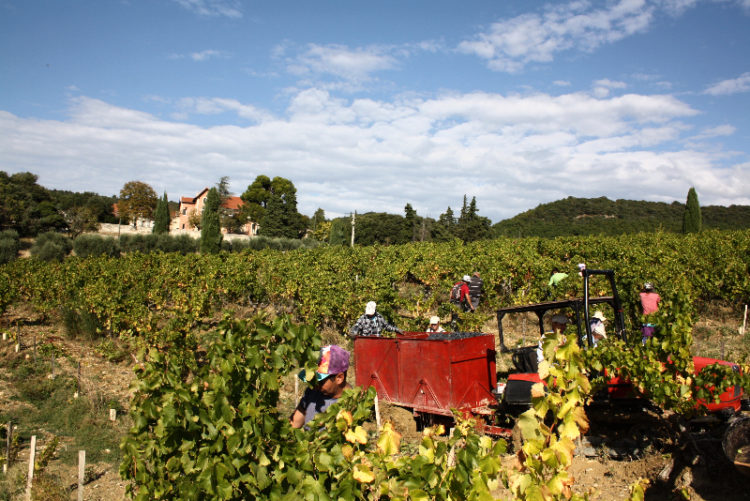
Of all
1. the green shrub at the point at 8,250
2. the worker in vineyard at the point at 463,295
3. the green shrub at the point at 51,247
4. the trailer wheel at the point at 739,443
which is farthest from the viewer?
the green shrub at the point at 51,247

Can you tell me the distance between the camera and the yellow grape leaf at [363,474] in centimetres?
199

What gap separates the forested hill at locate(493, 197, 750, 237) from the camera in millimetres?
66350

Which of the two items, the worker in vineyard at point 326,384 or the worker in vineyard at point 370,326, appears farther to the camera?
the worker in vineyard at point 370,326

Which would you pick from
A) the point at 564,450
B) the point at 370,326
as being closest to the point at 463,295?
the point at 370,326

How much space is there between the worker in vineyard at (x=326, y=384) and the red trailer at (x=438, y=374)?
278 cm

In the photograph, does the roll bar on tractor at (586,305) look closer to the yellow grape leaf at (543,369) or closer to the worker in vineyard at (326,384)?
the worker in vineyard at (326,384)

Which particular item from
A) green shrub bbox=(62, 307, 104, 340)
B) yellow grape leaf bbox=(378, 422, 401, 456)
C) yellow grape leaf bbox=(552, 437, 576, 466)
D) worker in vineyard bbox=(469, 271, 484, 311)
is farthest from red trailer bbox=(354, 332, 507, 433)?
green shrub bbox=(62, 307, 104, 340)

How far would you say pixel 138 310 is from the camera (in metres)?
11.3

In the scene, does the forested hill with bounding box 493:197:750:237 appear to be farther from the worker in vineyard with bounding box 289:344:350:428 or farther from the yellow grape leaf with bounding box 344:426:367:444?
the yellow grape leaf with bounding box 344:426:367:444

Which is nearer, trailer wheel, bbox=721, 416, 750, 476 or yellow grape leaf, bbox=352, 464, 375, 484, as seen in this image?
yellow grape leaf, bbox=352, 464, 375, 484

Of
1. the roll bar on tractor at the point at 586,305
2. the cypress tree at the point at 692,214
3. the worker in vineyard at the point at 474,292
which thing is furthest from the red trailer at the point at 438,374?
the cypress tree at the point at 692,214

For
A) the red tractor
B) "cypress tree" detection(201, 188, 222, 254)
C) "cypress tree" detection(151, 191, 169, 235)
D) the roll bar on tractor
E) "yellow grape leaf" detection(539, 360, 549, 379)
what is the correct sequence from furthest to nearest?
"cypress tree" detection(151, 191, 169, 235), "cypress tree" detection(201, 188, 222, 254), the red tractor, the roll bar on tractor, "yellow grape leaf" detection(539, 360, 549, 379)

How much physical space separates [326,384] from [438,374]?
9.93 ft

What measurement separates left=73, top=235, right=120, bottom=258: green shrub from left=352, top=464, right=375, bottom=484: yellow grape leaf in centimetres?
4157
